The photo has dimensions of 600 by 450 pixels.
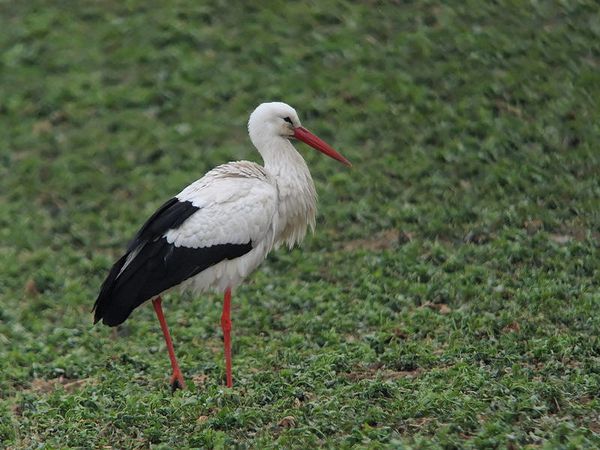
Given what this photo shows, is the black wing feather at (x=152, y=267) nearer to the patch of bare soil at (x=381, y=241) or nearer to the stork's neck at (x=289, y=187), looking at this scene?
the stork's neck at (x=289, y=187)

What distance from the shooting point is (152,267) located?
7172 millimetres

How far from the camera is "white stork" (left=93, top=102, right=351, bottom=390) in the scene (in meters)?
7.18

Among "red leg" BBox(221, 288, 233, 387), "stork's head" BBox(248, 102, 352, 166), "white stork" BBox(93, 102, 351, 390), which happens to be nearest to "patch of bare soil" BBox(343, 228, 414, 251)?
"white stork" BBox(93, 102, 351, 390)

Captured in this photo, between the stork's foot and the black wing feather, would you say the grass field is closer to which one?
the stork's foot

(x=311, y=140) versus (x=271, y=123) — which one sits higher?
(x=271, y=123)

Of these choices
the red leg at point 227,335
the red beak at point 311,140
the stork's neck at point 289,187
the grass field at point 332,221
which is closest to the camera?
the grass field at point 332,221

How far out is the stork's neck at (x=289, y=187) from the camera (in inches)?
306

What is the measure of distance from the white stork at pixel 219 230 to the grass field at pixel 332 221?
0.59 meters

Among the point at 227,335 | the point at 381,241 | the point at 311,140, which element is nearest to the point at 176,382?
the point at 227,335

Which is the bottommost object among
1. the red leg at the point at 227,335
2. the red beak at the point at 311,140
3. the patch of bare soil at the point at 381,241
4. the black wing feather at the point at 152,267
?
the patch of bare soil at the point at 381,241

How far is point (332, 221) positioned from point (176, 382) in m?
3.38

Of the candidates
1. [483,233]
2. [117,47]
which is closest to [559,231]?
[483,233]

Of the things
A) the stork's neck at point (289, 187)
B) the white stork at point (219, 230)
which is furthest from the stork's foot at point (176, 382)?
the stork's neck at point (289, 187)

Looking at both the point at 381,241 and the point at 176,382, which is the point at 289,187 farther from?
the point at 381,241
